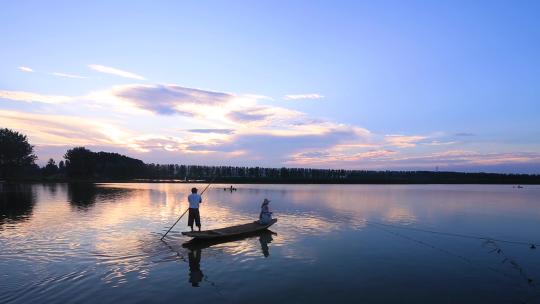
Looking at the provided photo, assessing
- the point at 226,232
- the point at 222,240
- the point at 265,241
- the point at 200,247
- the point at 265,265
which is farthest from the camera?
the point at 226,232

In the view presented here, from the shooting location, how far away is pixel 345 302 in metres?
10.6

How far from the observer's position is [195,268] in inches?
542

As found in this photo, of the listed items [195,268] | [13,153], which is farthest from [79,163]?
[195,268]

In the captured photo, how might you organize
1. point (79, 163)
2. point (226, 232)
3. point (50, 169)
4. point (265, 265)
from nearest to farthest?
point (265, 265) < point (226, 232) < point (79, 163) < point (50, 169)

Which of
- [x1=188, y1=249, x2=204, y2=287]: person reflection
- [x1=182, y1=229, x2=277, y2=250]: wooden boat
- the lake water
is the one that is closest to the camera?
the lake water

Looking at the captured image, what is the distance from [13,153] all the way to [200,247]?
110 meters

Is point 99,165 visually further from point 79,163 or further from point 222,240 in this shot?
point 222,240

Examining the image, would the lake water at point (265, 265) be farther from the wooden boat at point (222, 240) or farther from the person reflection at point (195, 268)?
the wooden boat at point (222, 240)

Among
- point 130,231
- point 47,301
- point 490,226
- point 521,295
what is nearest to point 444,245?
point 521,295

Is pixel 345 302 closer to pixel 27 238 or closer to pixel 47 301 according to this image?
pixel 47 301

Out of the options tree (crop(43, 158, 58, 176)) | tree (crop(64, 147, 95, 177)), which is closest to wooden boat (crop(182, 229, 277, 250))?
tree (crop(64, 147, 95, 177))

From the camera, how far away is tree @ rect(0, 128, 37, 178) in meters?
105

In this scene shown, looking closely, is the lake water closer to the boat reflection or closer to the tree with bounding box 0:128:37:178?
the boat reflection

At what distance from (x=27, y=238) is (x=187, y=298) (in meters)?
11.4
